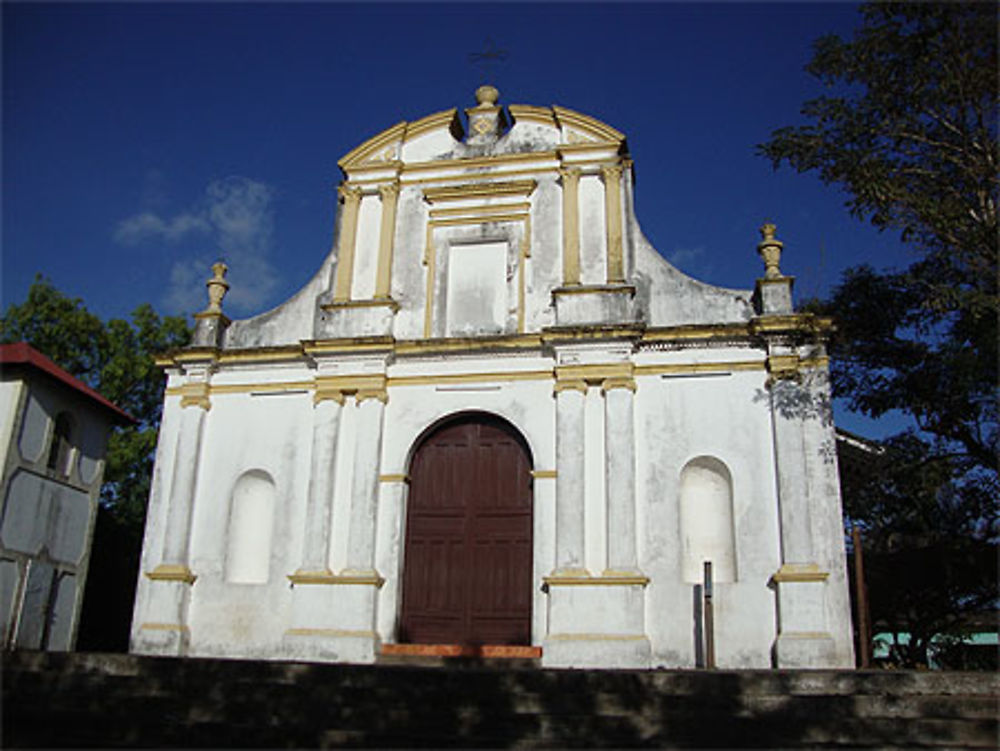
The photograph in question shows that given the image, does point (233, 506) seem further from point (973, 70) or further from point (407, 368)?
point (973, 70)

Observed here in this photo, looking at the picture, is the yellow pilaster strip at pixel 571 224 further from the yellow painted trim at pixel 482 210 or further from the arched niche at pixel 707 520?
the arched niche at pixel 707 520

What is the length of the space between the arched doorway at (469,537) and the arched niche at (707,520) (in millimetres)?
2286

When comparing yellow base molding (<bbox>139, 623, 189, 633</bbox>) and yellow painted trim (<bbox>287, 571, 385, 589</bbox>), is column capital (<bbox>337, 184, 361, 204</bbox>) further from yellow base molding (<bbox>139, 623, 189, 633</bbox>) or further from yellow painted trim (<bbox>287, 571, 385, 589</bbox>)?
yellow base molding (<bbox>139, 623, 189, 633</bbox>)

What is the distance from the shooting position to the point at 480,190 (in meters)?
14.9

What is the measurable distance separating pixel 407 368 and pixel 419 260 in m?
2.01

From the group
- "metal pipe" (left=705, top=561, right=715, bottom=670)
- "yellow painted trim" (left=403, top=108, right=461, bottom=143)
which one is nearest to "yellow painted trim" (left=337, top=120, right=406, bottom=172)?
"yellow painted trim" (left=403, top=108, right=461, bottom=143)

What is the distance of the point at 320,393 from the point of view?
1396 cm

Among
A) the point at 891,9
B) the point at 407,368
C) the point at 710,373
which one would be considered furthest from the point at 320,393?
the point at 891,9

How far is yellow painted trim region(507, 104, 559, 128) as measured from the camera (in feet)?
49.8

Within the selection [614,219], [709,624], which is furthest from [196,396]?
[709,624]

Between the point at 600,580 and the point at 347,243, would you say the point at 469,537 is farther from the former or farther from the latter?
the point at 347,243

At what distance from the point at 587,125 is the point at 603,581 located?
7.58m

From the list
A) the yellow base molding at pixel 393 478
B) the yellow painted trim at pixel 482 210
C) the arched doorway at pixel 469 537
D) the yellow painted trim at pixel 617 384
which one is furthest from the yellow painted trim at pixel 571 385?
the yellow painted trim at pixel 482 210

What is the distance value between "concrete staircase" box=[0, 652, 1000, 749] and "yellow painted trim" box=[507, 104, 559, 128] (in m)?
9.85
